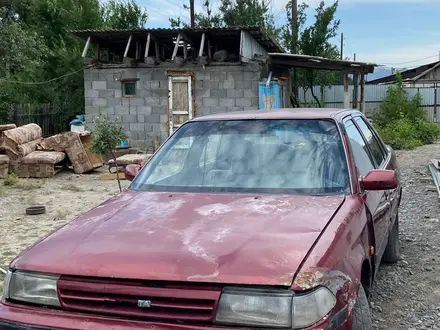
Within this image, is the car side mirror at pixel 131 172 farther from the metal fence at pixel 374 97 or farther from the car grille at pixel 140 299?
the metal fence at pixel 374 97

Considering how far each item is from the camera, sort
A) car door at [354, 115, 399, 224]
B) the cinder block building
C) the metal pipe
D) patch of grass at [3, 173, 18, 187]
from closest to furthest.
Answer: car door at [354, 115, 399, 224], the metal pipe, patch of grass at [3, 173, 18, 187], the cinder block building

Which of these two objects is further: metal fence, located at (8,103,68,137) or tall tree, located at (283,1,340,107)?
tall tree, located at (283,1,340,107)

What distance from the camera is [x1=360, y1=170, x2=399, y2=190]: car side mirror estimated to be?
3.34m

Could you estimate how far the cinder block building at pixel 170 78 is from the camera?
15.1 meters

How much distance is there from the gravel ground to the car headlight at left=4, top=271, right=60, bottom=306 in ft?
8.13

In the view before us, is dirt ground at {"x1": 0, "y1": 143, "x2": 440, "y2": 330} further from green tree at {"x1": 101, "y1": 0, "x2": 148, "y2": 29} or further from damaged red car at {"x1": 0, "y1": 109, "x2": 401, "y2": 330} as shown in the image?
green tree at {"x1": 101, "y1": 0, "x2": 148, "y2": 29}

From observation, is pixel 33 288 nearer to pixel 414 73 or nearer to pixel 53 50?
pixel 53 50

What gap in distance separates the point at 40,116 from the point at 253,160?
55.9 feet

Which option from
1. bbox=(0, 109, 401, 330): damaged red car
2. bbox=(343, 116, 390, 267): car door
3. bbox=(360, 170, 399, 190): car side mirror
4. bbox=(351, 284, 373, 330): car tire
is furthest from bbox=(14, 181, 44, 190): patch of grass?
bbox=(351, 284, 373, 330): car tire

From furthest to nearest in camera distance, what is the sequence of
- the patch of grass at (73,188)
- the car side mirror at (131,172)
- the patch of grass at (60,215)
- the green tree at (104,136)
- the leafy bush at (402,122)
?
the leafy bush at (402,122) < the green tree at (104,136) < the patch of grass at (73,188) < the patch of grass at (60,215) < the car side mirror at (131,172)

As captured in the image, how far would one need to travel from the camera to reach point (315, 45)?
2403 centimetres

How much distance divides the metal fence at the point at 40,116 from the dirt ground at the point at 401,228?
547 cm

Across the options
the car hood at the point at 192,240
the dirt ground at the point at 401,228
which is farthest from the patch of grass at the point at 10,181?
the car hood at the point at 192,240

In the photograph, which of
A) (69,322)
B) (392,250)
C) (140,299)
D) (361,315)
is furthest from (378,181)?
(392,250)
